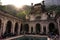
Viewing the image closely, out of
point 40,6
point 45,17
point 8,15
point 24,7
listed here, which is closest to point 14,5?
point 24,7

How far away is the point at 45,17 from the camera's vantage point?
1133 inches

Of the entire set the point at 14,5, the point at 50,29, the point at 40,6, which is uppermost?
the point at 14,5

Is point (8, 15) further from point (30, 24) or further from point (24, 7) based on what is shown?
point (24, 7)

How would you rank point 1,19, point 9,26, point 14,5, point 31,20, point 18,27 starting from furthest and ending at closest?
1. point 14,5
2. point 31,20
3. point 18,27
4. point 9,26
5. point 1,19

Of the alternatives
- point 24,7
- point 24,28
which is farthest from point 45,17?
point 24,7

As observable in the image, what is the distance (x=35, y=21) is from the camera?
91.2 ft

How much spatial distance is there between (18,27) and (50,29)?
9193 millimetres

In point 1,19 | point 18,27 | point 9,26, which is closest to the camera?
point 1,19

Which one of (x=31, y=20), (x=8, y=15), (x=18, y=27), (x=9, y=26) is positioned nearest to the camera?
(x=8, y=15)

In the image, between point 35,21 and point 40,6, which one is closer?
point 35,21

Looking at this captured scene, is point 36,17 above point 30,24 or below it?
above

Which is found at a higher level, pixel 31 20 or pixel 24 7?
pixel 24 7

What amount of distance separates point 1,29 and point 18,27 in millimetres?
8228

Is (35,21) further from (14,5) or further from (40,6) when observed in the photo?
(14,5)
